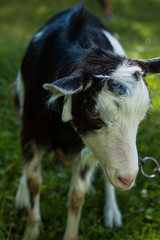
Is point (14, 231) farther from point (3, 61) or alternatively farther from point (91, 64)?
point (3, 61)

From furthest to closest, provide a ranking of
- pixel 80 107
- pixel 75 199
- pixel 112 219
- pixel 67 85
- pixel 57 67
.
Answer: pixel 112 219 < pixel 75 199 < pixel 57 67 < pixel 80 107 < pixel 67 85

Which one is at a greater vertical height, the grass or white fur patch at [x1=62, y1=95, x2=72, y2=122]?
white fur patch at [x1=62, y1=95, x2=72, y2=122]

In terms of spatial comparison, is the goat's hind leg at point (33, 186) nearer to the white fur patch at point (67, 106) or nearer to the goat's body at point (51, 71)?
the goat's body at point (51, 71)

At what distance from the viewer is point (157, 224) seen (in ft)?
10.5

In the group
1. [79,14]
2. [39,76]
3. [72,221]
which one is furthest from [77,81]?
[72,221]

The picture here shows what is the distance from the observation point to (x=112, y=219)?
3.34 metres

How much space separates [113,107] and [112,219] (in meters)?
1.71

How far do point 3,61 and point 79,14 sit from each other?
282 centimetres

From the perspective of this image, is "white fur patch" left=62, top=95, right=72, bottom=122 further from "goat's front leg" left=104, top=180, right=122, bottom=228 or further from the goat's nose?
"goat's front leg" left=104, top=180, right=122, bottom=228

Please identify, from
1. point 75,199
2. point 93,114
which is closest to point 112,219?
point 75,199

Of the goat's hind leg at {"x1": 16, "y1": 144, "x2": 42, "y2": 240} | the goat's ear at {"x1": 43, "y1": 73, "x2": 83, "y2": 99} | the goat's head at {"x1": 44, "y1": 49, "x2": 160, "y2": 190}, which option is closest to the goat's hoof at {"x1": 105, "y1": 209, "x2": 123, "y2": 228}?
the goat's hind leg at {"x1": 16, "y1": 144, "x2": 42, "y2": 240}

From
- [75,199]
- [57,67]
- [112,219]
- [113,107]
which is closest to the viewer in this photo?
[113,107]

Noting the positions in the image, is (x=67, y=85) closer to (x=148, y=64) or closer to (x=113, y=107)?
(x=113, y=107)

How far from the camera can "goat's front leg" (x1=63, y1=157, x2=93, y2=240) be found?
3.04 metres
